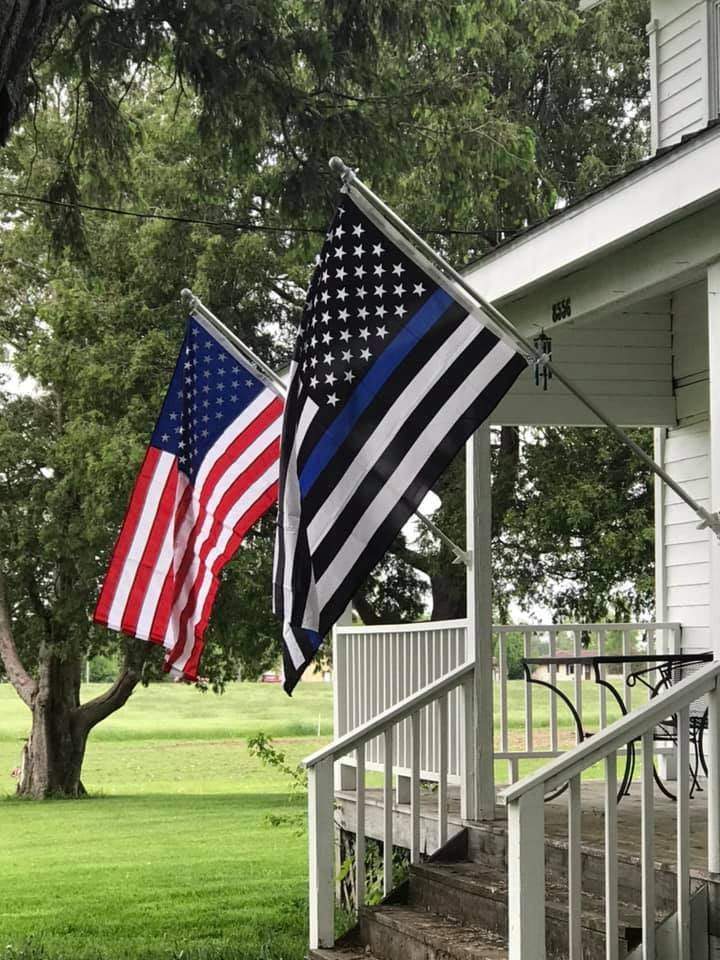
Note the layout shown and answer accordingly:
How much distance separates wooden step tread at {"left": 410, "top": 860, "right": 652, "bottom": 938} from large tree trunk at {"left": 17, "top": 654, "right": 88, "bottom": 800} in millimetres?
20655

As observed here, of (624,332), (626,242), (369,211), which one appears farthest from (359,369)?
(624,332)

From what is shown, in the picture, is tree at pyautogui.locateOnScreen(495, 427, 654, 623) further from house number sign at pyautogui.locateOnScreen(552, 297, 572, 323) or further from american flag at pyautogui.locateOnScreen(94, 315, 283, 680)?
house number sign at pyautogui.locateOnScreen(552, 297, 572, 323)

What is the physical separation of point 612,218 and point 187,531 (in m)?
3.28

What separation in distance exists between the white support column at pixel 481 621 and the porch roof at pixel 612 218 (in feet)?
3.84

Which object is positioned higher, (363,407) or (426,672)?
(363,407)

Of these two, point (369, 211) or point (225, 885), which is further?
point (225, 885)

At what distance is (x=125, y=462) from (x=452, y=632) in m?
12.8

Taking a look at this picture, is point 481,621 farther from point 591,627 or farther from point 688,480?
point 688,480

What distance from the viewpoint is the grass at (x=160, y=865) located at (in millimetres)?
12789

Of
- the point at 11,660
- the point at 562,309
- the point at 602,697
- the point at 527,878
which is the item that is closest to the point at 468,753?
the point at 602,697

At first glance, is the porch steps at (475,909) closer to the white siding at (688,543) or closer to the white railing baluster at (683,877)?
the white railing baluster at (683,877)

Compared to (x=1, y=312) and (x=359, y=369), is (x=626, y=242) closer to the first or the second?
(x=359, y=369)

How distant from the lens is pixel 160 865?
19109mm

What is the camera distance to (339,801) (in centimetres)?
1093
